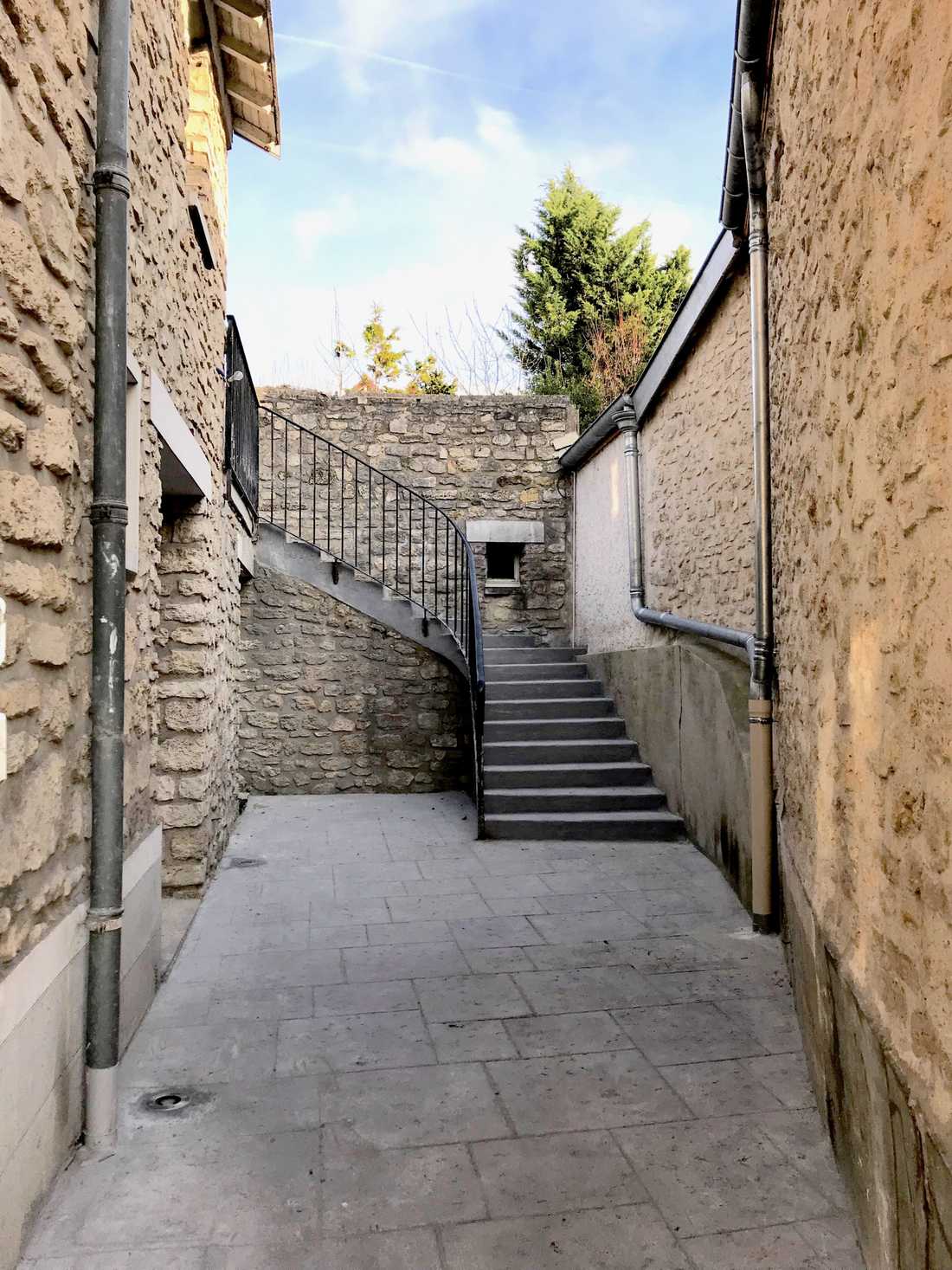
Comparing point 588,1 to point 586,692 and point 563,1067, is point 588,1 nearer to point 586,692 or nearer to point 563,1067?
point 586,692

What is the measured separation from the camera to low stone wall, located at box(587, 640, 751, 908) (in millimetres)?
4469

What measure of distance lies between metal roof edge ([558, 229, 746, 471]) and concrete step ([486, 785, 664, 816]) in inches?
118

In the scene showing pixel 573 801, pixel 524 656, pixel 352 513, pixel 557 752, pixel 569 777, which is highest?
pixel 352 513

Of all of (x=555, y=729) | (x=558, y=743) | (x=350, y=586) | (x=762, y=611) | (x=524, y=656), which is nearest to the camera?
(x=762, y=611)

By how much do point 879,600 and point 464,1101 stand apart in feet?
5.82

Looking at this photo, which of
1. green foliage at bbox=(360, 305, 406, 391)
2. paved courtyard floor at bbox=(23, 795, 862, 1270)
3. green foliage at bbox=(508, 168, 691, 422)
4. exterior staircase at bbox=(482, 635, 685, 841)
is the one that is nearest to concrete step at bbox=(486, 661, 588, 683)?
exterior staircase at bbox=(482, 635, 685, 841)

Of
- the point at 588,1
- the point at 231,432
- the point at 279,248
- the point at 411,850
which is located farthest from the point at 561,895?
the point at 279,248

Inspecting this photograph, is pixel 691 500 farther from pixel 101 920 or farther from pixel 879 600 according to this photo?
pixel 101 920

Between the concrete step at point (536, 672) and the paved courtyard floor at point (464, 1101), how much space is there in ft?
10.9

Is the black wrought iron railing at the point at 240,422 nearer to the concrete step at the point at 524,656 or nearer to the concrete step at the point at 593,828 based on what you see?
the concrete step at the point at 524,656

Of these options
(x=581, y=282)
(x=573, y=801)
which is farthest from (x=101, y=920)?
(x=581, y=282)

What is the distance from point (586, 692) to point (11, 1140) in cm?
591

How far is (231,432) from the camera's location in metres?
5.65

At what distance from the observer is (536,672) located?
763cm
